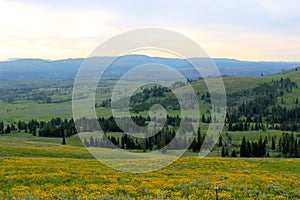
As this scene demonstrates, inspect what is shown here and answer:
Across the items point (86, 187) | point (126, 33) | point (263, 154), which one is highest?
point (126, 33)

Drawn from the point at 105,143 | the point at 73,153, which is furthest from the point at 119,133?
the point at 73,153

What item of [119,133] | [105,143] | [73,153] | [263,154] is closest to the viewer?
[73,153]

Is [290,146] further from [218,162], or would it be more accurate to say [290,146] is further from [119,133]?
[119,133]

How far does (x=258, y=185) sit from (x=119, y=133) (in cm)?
14622

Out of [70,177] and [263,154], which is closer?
[70,177]

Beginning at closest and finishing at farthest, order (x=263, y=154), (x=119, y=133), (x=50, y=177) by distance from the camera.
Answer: (x=50, y=177)
(x=263, y=154)
(x=119, y=133)

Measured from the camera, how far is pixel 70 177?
28.6 m

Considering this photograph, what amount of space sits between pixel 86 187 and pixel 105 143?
105 meters

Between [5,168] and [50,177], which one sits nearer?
[50,177]

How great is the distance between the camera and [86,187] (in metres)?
24.5

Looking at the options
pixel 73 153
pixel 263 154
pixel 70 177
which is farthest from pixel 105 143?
pixel 70 177

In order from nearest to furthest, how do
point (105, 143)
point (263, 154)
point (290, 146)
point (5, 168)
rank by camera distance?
point (5, 168), point (263, 154), point (290, 146), point (105, 143)

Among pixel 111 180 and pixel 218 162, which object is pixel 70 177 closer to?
pixel 111 180

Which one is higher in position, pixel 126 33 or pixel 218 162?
pixel 126 33
